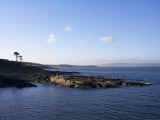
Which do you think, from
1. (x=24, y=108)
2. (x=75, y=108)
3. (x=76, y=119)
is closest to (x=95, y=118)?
(x=76, y=119)

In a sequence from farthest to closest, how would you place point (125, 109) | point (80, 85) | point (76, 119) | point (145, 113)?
point (80, 85)
point (125, 109)
point (145, 113)
point (76, 119)

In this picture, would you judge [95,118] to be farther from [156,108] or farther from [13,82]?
[13,82]

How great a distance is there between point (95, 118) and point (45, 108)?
11.8 meters

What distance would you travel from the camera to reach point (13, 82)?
71.9 m

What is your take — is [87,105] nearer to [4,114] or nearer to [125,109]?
[125,109]

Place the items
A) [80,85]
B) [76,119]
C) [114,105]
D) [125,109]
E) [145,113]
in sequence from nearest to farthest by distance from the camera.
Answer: [76,119], [145,113], [125,109], [114,105], [80,85]

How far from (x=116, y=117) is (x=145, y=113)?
6045 millimetres

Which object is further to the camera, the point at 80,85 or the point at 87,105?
the point at 80,85

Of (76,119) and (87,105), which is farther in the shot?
(87,105)

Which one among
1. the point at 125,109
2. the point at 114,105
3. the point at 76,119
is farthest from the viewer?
Result: the point at 114,105

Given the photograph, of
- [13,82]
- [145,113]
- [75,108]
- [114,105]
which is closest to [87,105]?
[75,108]

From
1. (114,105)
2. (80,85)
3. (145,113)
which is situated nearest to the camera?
(145,113)

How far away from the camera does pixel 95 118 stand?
97.0 feet

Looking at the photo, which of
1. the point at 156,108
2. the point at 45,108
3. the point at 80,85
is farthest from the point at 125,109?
the point at 80,85
